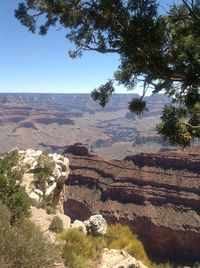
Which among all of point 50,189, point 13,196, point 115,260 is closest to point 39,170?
point 50,189

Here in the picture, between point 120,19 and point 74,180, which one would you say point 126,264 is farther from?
point 74,180

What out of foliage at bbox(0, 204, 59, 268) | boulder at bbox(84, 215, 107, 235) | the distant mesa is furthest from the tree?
the distant mesa

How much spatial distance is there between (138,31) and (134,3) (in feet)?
3.09

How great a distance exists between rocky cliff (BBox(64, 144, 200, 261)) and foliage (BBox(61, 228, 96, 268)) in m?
45.0

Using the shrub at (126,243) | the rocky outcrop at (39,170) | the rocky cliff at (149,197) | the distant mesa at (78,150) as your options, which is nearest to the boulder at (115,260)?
the shrub at (126,243)

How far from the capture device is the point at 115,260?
1433 cm

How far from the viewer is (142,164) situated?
84875 millimetres

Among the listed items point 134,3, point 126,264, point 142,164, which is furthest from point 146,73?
point 142,164

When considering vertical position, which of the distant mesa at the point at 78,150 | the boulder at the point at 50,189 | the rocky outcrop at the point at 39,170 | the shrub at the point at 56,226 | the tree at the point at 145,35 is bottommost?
the distant mesa at the point at 78,150

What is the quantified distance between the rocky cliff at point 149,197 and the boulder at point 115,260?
45.0 metres

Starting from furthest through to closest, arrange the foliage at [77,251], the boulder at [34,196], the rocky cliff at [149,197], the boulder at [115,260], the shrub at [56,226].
Result: the rocky cliff at [149,197] → the boulder at [34,196] → the shrub at [56,226] → the boulder at [115,260] → the foliage at [77,251]

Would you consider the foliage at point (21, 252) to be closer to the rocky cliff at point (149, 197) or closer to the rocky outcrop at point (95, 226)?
the rocky outcrop at point (95, 226)

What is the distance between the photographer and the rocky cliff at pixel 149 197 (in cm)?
6012

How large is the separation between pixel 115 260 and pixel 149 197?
5881cm
